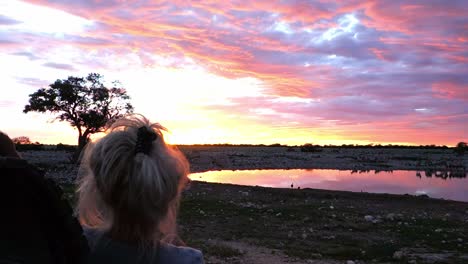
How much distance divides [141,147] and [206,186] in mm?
21357

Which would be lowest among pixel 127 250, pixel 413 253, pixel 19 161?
pixel 413 253

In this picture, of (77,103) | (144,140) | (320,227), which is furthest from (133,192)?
(77,103)

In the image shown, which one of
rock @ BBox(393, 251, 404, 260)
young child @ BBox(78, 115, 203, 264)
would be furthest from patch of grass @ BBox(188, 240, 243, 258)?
young child @ BBox(78, 115, 203, 264)

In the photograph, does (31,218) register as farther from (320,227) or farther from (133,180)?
(320,227)

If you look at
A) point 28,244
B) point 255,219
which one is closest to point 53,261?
point 28,244

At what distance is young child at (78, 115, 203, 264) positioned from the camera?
2.14m

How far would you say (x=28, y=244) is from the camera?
1.72 m

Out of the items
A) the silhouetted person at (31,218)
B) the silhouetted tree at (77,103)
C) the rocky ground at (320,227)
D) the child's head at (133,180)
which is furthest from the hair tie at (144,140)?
the silhouetted tree at (77,103)

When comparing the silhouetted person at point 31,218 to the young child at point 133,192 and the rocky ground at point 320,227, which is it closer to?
the young child at point 133,192

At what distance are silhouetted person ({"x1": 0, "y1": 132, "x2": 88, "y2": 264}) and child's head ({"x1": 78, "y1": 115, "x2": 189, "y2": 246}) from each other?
1.23 feet

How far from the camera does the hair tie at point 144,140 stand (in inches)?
85.0

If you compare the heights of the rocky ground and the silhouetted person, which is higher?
the silhouetted person

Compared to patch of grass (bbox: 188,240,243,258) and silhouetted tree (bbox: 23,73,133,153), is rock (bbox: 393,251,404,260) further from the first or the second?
silhouetted tree (bbox: 23,73,133,153)

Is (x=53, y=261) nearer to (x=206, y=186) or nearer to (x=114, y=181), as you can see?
(x=114, y=181)
